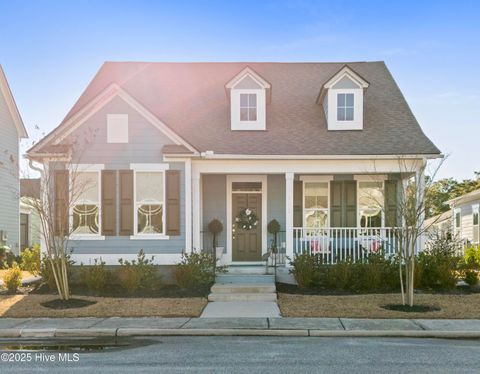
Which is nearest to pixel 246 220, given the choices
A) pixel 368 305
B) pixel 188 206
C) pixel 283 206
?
pixel 283 206

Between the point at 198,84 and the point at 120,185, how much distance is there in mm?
6304

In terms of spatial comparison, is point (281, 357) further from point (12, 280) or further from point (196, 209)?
point (12, 280)

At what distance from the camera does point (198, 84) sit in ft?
64.8

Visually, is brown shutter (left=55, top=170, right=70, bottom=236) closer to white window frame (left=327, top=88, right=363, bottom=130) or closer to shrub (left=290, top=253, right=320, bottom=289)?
shrub (left=290, top=253, right=320, bottom=289)

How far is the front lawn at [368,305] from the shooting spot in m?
10.8

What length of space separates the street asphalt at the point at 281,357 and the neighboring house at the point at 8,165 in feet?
56.0

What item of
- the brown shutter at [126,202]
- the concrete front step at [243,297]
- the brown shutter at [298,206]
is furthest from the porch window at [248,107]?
the concrete front step at [243,297]

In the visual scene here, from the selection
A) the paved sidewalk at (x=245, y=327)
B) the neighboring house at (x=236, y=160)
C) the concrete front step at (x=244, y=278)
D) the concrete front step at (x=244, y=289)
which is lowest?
the paved sidewalk at (x=245, y=327)

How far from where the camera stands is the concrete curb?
9.34 metres

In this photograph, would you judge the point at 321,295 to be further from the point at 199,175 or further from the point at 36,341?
the point at 36,341

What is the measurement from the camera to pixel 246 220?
17078 mm

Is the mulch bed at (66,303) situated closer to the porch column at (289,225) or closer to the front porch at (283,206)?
the front porch at (283,206)

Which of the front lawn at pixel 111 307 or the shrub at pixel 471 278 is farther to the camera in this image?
the shrub at pixel 471 278

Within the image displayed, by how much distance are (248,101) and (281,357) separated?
10.9m
